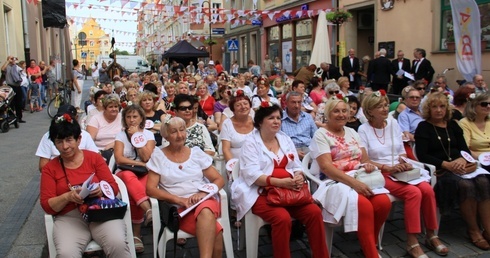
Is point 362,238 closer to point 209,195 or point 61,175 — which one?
point 209,195

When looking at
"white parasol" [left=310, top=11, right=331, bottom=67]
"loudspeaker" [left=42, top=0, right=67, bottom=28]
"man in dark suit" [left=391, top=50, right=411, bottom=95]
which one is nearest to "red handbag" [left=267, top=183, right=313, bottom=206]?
"loudspeaker" [left=42, top=0, right=67, bottom=28]

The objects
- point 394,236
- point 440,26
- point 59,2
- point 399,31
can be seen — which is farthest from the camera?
point 399,31

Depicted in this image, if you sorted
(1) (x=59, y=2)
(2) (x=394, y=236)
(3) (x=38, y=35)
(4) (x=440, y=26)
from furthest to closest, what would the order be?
1. (3) (x=38, y=35)
2. (4) (x=440, y=26)
3. (1) (x=59, y=2)
4. (2) (x=394, y=236)

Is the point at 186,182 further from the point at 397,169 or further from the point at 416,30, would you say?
the point at 416,30

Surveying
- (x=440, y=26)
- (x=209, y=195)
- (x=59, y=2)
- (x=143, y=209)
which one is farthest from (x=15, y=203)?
(x=440, y=26)

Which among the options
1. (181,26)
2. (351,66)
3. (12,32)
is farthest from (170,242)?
(181,26)

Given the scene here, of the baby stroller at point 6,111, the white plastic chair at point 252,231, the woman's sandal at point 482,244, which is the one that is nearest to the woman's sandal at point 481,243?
the woman's sandal at point 482,244

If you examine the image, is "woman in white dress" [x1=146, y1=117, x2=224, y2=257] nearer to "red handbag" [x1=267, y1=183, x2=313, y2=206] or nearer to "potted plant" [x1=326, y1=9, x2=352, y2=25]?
"red handbag" [x1=267, y1=183, x2=313, y2=206]

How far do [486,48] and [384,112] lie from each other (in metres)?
8.41

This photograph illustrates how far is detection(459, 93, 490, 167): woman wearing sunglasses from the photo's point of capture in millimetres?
4820

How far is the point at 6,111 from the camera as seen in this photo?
1090 centimetres

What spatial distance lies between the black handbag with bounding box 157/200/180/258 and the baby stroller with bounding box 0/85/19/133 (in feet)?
27.6

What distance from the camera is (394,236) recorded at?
450 centimetres

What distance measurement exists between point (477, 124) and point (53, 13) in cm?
957
